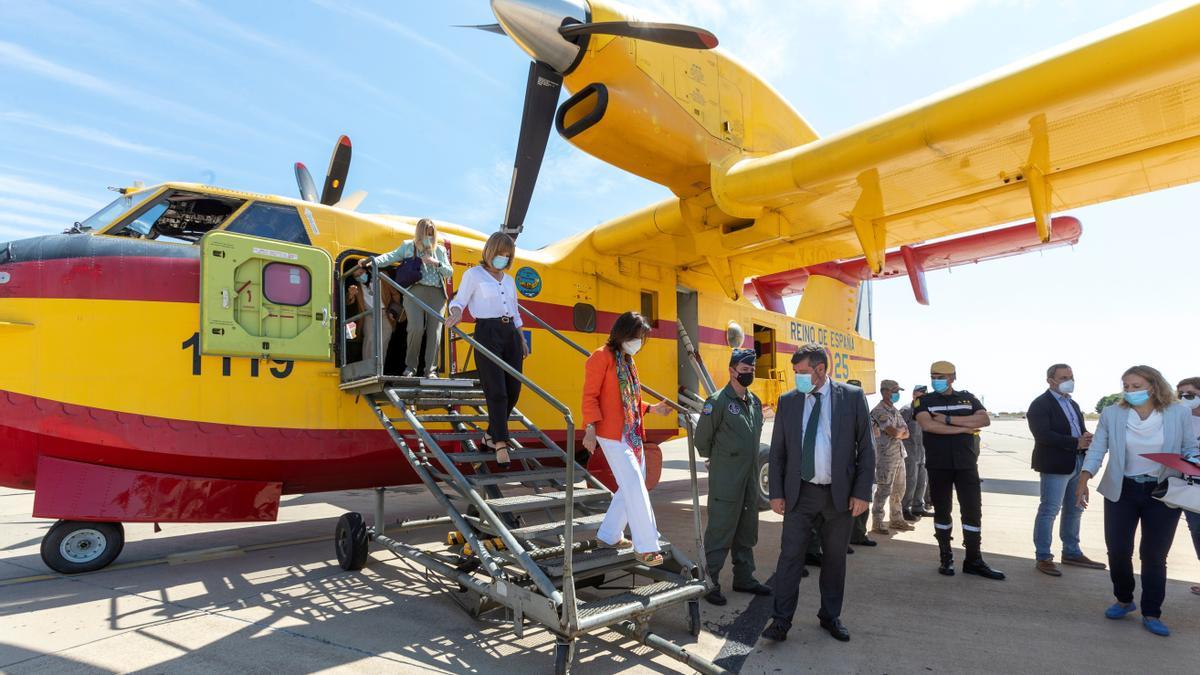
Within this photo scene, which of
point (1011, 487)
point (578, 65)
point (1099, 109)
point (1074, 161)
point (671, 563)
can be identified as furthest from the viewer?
point (1011, 487)

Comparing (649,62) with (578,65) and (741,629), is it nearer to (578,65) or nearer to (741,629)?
(578,65)

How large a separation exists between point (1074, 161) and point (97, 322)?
8.66 meters

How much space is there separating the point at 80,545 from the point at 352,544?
7.51 feet

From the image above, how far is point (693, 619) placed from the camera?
12.8 feet

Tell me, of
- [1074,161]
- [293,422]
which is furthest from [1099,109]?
[293,422]

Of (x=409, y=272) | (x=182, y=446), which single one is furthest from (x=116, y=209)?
(x=409, y=272)

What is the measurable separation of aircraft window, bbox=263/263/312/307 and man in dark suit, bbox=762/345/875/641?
431 centimetres

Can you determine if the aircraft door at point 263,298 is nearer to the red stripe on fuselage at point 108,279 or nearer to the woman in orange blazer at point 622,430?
Result: the red stripe on fuselage at point 108,279

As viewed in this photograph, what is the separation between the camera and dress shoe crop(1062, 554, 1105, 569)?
5629 millimetres

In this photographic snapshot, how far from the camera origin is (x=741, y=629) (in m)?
4.04

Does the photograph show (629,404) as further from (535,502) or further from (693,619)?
(693,619)

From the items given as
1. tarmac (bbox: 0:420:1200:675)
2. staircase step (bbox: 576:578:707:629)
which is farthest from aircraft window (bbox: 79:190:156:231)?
staircase step (bbox: 576:578:707:629)

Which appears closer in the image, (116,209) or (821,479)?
(821,479)

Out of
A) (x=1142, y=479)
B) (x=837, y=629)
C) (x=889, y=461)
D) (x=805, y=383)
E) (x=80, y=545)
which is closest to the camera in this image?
(x=837, y=629)
